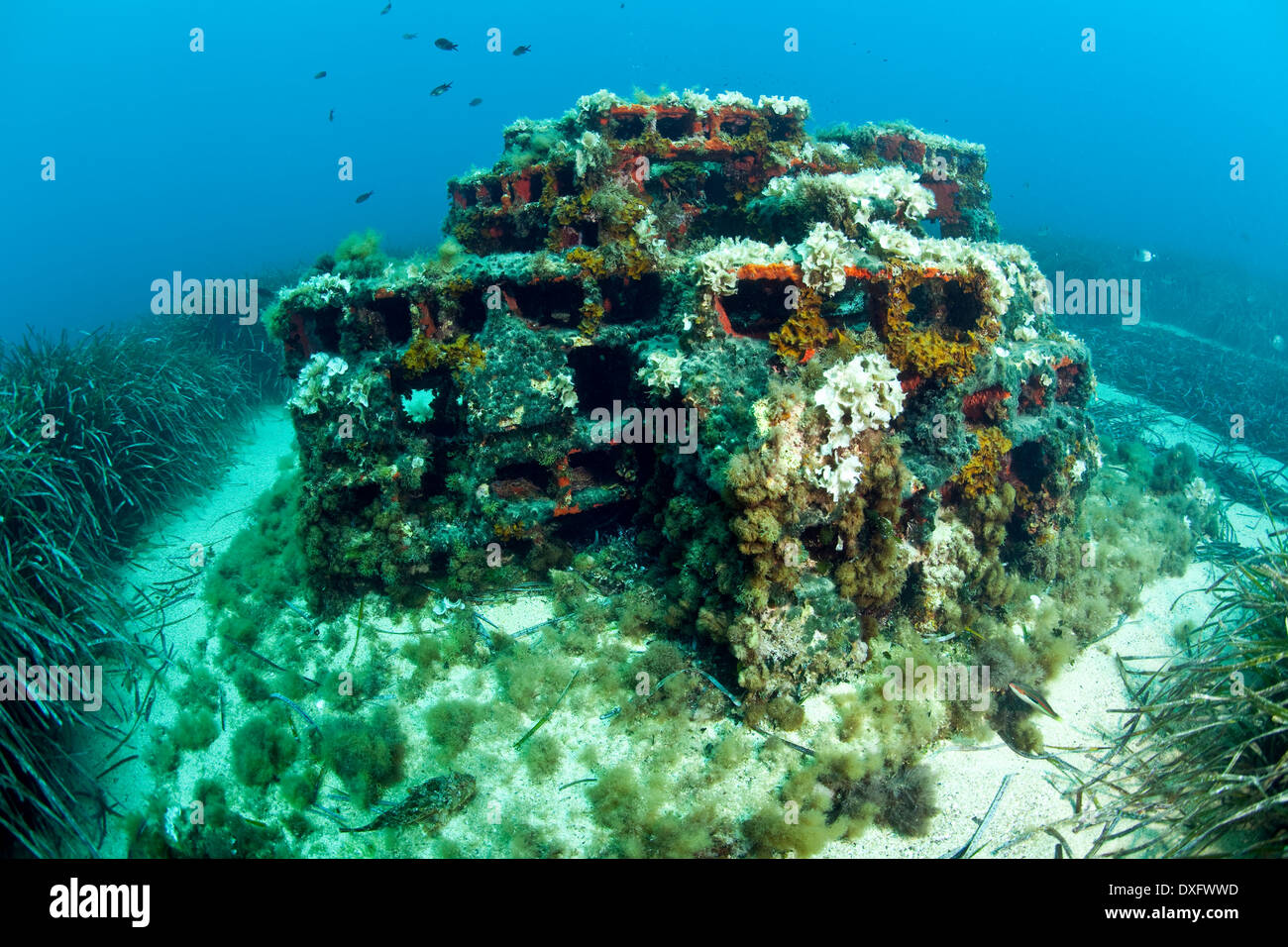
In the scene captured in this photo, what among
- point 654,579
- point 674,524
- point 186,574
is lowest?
point 186,574

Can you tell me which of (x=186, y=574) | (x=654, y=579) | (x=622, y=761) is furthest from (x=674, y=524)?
(x=186, y=574)

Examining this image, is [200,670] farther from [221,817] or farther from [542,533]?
[542,533]

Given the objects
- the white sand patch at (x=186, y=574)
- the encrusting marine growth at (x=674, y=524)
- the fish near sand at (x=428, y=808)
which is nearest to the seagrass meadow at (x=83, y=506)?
the white sand patch at (x=186, y=574)

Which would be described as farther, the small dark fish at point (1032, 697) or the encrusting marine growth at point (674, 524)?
the small dark fish at point (1032, 697)

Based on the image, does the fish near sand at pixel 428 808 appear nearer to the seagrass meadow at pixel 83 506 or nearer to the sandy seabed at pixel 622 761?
the sandy seabed at pixel 622 761

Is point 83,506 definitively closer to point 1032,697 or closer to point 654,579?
point 654,579

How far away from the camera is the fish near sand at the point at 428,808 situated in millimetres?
4785

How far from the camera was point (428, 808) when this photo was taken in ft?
15.7

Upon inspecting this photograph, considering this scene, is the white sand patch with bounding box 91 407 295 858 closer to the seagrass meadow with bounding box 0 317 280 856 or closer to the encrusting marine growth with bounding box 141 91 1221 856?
the seagrass meadow with bounding box 0 317 280 856

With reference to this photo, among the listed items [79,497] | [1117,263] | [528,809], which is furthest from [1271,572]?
[1117,263]

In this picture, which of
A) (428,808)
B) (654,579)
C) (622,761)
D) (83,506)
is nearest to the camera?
(428,808)

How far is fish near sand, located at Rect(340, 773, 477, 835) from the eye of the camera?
4.79 meters

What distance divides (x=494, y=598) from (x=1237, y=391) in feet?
76.2

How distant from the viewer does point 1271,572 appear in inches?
172
